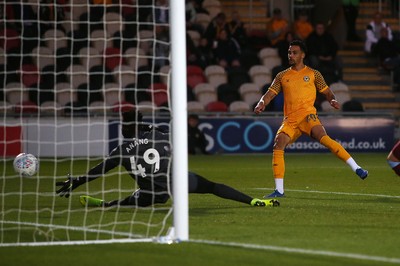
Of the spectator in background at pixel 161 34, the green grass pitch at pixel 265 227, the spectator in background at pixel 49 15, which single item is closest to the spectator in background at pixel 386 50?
the spectator in background at pixel 161 34

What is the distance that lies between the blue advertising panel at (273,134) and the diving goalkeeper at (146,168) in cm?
1295

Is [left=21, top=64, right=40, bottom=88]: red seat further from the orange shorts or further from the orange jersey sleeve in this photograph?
the orange shorts

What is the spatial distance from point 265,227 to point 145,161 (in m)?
2.00

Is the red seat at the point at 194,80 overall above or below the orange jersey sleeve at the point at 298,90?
below

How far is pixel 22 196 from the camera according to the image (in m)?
13.5

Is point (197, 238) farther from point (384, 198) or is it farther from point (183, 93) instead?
point (384, 198)

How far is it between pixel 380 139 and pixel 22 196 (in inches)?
542

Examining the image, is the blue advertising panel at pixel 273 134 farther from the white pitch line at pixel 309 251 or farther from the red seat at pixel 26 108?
the white pitch line at pixel 309 251

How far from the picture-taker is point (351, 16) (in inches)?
1149

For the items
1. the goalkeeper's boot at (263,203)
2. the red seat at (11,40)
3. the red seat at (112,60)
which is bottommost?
the goalkeeper's boot at (263,203)

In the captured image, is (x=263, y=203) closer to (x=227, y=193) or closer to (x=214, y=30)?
(x=227, y=193)

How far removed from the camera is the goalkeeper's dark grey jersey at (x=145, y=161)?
11.3 m

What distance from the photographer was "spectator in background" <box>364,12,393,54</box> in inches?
1119

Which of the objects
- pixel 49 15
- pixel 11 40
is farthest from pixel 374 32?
pixel 11 40
